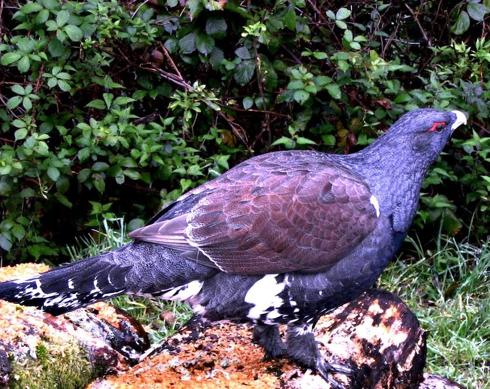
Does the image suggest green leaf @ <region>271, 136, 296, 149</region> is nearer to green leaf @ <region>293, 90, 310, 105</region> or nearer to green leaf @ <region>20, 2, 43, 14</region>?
green leaf @ <region>293, 90, 310, 105</region>

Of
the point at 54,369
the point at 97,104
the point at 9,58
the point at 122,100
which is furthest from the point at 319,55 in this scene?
the point at 54,369

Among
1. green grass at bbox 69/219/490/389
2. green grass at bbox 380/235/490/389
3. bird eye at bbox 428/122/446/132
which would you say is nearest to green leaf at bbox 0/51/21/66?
green grass at bbox 69/219/490/389

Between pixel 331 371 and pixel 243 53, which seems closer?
pixel 331 371

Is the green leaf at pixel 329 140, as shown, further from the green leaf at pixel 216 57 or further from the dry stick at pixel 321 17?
the green leaf at pixel 216 57

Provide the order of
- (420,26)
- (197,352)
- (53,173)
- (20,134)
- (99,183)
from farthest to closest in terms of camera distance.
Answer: (420,26) < (99,183) < (53,173) < (20,134) < (197,352)

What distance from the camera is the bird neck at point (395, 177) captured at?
3598 mm

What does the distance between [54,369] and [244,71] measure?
8.37 ft

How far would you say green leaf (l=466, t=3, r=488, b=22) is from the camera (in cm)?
552

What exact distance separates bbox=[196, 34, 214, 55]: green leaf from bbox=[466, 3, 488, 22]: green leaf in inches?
69.2

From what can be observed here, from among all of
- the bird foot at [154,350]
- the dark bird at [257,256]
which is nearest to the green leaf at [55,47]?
the dark bird at [257,256]

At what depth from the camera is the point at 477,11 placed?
5527 millimetres

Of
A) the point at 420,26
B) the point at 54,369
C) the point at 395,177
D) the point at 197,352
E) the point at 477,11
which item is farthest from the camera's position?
the point at 420,26

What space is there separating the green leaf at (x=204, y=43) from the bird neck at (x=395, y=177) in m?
1.90

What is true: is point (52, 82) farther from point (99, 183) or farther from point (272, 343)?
point (272, 343)
